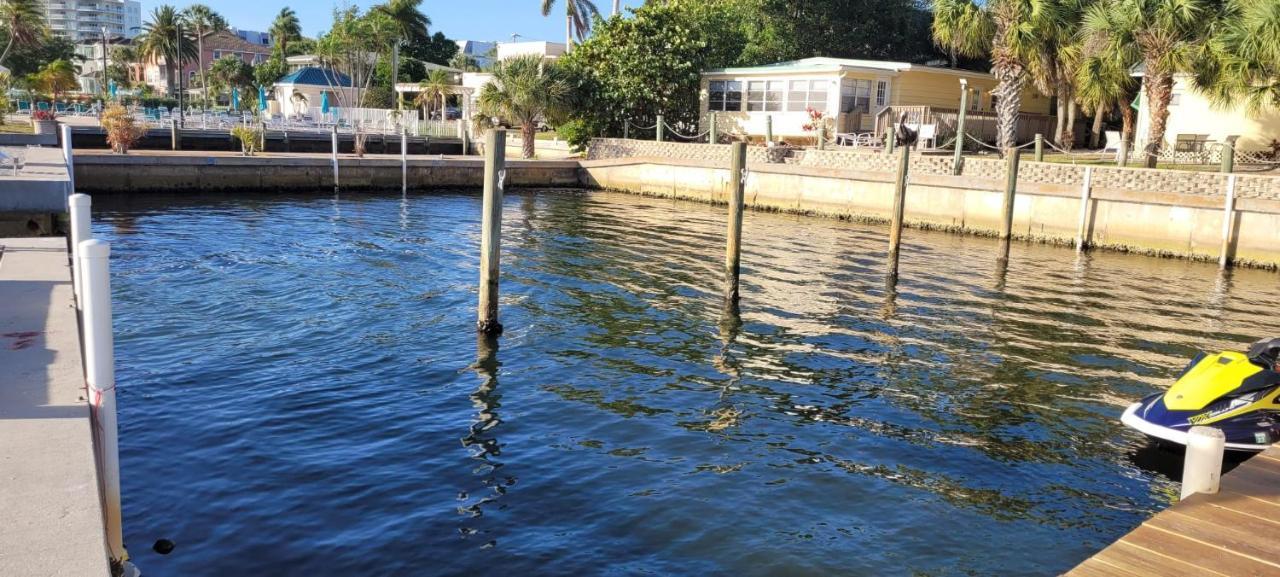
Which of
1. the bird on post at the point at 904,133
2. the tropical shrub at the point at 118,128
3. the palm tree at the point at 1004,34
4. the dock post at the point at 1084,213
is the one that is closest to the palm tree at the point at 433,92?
the tropical shrub at the point at 118,128

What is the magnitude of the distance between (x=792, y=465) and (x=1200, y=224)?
17.1 metres

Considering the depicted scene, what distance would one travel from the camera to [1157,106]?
2553 centimetres

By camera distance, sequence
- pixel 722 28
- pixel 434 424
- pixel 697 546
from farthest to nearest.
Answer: pixel 722 28, pixel 434 424, pixel 697 546

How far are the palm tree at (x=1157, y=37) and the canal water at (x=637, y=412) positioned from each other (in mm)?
6664

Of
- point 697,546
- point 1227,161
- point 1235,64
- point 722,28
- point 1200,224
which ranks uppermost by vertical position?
point 722,28

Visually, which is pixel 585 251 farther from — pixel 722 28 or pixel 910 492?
pixel 722 28

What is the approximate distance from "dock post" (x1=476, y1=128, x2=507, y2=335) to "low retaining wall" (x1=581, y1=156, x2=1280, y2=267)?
16.4 metres

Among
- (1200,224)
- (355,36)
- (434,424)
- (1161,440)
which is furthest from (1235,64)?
(355,36)

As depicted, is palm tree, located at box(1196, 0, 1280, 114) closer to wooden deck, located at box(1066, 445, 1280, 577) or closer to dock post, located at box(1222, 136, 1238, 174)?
dock post, located at box(1222, 136, 1238, 174)

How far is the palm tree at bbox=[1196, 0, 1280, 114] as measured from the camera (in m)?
21.7

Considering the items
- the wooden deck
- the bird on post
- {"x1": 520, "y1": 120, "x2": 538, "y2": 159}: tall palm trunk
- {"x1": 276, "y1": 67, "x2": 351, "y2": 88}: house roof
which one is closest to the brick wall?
the bird on post

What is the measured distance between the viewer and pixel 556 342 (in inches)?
528

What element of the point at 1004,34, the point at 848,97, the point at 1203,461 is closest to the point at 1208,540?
the point at 1203,461

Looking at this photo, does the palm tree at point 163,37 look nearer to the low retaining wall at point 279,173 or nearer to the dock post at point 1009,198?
the low retaining wall at point 279,173
